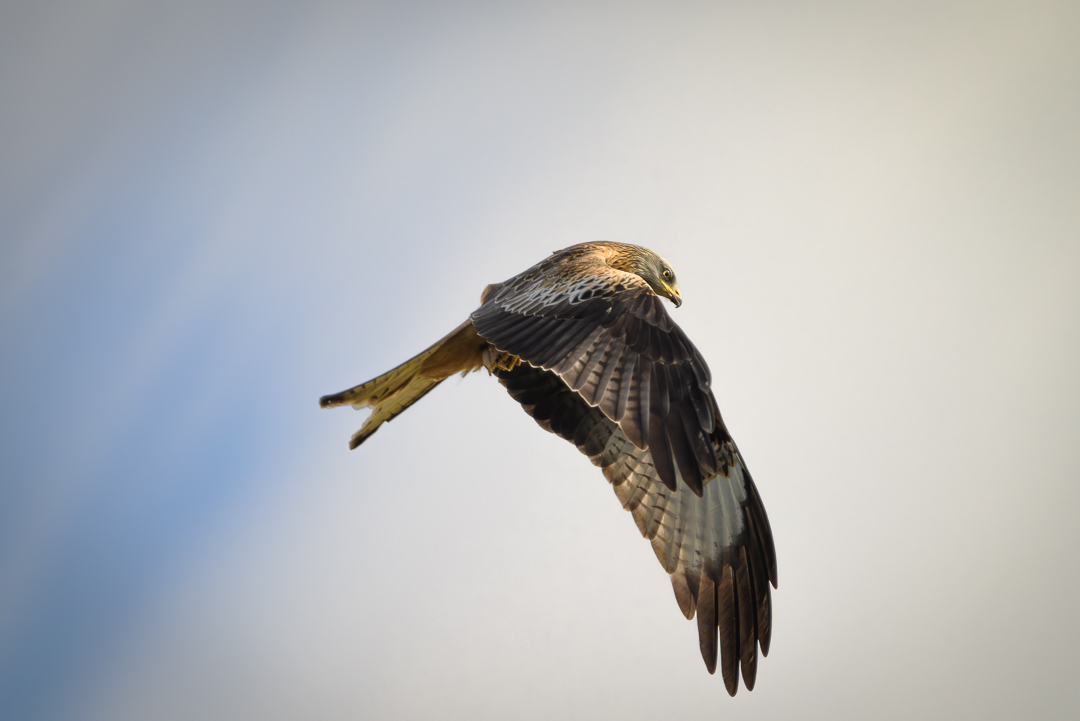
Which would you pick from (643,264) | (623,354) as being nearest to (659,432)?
(623,354)

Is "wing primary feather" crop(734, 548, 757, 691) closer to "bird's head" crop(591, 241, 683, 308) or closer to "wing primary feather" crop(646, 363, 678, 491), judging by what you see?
"wing primary feather" crop(646, 363, 678, 491)

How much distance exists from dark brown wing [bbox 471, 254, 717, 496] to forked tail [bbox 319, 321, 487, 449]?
242mm

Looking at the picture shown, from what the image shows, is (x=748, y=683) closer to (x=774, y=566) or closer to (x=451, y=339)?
(x=774, y=566)

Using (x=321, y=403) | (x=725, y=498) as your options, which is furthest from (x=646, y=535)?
(x=321, y=403)

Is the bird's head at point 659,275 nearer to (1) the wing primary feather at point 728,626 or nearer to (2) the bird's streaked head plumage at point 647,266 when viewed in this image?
(2) the bird's streaked head plumage at point 647,266

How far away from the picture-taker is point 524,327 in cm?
326

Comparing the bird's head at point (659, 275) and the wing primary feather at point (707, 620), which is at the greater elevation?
the bird's head at point (659, 275)

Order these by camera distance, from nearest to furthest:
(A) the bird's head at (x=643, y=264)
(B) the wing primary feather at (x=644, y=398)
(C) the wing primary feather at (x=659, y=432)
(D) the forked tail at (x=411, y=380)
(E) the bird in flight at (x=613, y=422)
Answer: (C) the wing primary feather at (x=659, y=432) → (B) the wing primary feather at (x=644, y=398) → (E) the bird in flight at (x=613, y=422) → (D) the forked tail at (x=411, y=380) → (A) the bird's head at (x=643, y=264)

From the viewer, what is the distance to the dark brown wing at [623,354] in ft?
8.64

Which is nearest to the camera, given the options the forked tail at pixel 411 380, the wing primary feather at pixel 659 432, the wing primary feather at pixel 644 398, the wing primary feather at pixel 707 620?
the wing primary feather at pixel 659 432

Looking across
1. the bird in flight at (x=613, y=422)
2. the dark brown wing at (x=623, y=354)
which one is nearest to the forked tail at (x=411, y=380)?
the bird in flight at (x=613, y=422)

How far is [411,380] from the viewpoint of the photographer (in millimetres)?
3805

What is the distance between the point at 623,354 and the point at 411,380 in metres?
1.34

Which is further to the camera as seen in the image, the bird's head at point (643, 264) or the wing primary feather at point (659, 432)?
the bird's head at point (643, 264)
